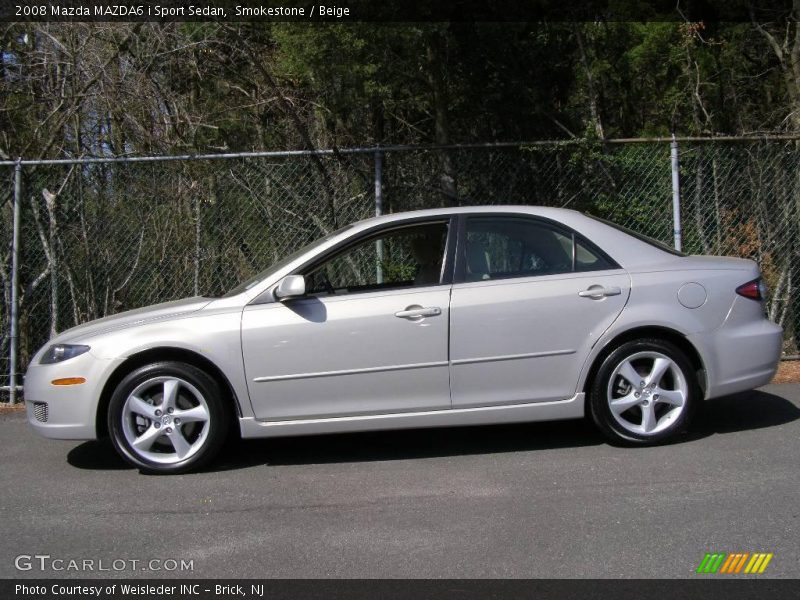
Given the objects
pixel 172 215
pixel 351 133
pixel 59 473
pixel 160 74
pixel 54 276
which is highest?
pixel 160 74

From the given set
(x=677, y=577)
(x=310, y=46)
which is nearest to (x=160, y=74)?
(x=310, y=46)

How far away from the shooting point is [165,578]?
377 cm

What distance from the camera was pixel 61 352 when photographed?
5320 mm

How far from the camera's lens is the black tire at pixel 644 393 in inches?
211

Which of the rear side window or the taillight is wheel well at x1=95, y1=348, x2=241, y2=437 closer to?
the rear side window

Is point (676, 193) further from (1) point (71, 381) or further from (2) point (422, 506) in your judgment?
(1) point (71, 381)

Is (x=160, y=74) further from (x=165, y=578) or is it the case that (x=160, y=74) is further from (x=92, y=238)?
(x=165, y=578)

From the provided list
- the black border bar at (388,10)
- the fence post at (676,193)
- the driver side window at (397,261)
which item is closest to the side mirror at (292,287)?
the driver side window at (397,261)

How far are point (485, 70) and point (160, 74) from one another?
3846 mm

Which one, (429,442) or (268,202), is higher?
(268,202)

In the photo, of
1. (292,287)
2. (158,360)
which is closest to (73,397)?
(158,360)

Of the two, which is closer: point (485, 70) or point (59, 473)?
point (59, 473)

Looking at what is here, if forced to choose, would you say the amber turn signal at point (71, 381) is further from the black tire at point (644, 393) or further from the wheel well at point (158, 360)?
the black tire at point (644, 393)

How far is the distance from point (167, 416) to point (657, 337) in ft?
A: 10.4
